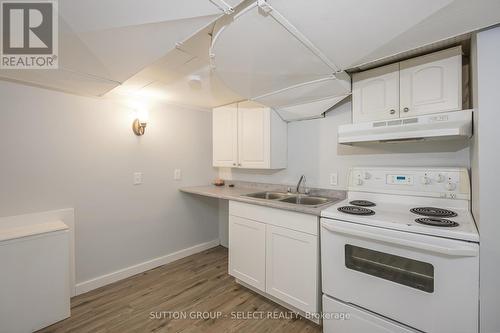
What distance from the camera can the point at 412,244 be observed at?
3.90 ft

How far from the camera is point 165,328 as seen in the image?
1699 mm

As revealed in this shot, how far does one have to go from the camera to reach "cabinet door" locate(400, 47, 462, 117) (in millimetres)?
1378

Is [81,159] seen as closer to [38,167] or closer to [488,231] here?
[38,167]

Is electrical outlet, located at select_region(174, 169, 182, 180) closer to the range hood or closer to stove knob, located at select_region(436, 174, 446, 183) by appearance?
the range hood

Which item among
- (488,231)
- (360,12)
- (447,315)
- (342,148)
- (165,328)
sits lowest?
(165,328)

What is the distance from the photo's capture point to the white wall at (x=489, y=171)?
1034 mm

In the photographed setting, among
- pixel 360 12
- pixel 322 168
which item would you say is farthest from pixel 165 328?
pixel 360 12

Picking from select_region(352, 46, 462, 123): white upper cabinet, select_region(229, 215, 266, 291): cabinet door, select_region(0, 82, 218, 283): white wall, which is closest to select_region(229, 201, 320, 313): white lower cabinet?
select_region(229, 215, 266, 291): cabinet door

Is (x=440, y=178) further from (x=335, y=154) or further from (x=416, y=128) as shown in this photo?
(x=335, y=154)

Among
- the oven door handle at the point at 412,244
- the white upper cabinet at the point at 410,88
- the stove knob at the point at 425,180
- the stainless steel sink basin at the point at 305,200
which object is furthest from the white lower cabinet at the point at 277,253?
the white upper cabinet at the point at 410,88

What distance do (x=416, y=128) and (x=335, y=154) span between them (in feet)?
2.63

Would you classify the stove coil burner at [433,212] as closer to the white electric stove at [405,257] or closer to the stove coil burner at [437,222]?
the white electric stove at [405,257]

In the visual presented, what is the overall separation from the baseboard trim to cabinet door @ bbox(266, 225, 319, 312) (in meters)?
1.47

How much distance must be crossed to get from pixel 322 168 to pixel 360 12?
1521mm
